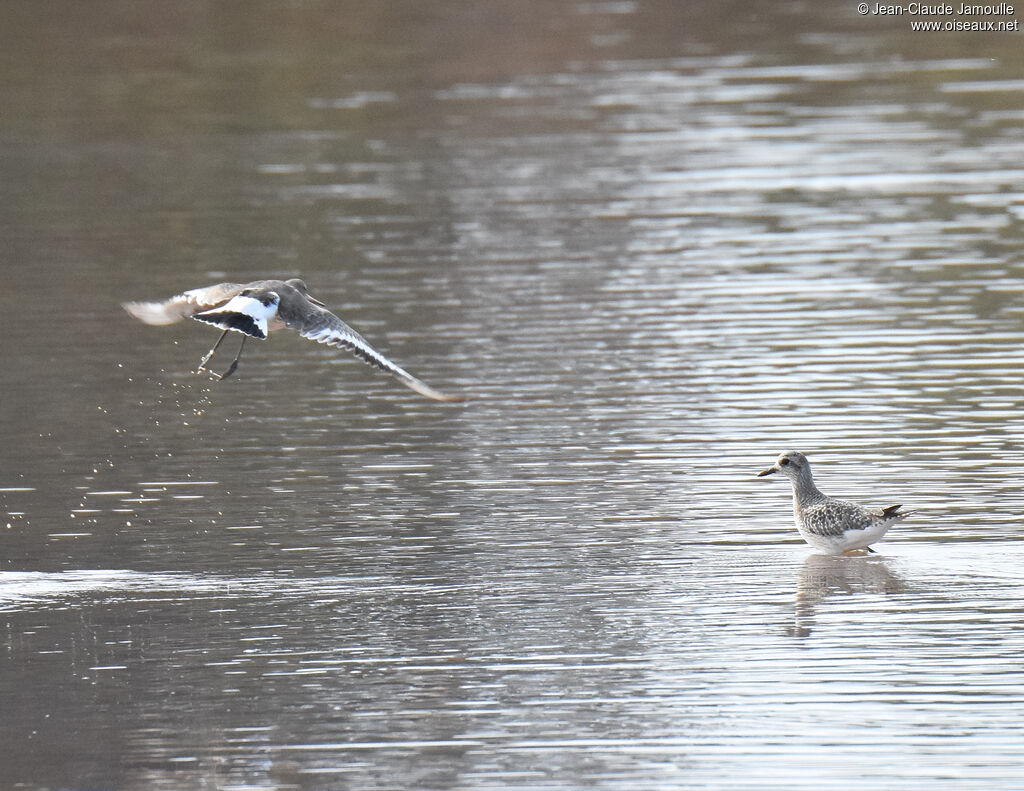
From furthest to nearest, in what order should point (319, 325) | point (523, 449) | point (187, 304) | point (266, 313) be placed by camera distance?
point (523, 449)
point (187, 304)
point (319, 325)
point (266, 313)

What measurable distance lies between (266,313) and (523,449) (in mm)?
3592

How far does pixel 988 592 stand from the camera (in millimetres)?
11133

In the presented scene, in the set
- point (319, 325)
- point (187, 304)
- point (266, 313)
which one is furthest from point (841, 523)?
point (187, 304)

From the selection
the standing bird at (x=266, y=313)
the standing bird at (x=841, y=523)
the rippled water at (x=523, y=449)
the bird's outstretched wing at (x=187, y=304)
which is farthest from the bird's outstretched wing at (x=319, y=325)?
the standing bird at (x=841, y=523)

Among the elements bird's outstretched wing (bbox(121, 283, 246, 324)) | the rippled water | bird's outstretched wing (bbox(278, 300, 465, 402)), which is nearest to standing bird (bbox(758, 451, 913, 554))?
the rippled water

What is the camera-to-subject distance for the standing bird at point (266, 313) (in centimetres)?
1154

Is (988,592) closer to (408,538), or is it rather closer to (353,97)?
(408,538)

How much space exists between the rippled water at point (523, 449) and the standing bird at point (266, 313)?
51.7 inches

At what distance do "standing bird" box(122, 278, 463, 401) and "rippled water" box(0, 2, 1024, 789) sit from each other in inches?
51.7

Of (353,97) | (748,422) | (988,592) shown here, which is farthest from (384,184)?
(988,592)

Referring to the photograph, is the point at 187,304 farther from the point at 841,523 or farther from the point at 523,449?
the point at 841,523

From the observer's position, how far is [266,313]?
11.9 meters

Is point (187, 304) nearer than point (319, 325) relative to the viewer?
No

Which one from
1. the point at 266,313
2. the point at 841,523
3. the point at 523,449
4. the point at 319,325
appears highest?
the point at 266,313
